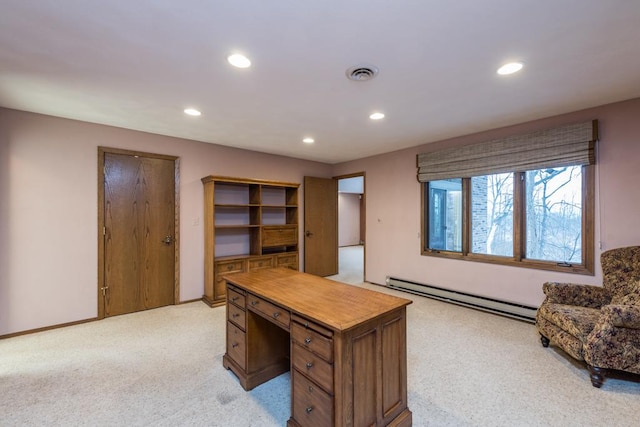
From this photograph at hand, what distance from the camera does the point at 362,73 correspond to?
2.16 m

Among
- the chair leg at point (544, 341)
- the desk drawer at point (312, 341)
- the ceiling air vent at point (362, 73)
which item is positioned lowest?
the chair leg at point (544, 341)

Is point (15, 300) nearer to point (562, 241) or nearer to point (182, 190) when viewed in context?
point (182, 190)

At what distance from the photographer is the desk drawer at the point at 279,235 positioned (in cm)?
459

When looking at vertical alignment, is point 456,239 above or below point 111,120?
below

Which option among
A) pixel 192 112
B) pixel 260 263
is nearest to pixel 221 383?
pixel 260 263

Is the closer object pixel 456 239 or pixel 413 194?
pixel 456 239

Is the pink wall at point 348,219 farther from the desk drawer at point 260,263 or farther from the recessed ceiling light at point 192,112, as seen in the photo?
the recessed ceiling light at point 192,112

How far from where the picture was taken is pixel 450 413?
6.04ft

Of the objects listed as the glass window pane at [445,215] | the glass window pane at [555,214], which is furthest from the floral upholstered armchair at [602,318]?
the glass window pane at [445,215]

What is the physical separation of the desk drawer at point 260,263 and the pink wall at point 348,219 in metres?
6.42

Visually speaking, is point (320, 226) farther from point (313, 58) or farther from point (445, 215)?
point (313, 58)

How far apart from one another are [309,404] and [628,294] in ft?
8.96

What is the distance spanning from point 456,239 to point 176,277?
4.09m

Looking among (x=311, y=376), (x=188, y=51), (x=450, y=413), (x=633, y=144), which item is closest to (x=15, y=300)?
(x=188, y=51)
